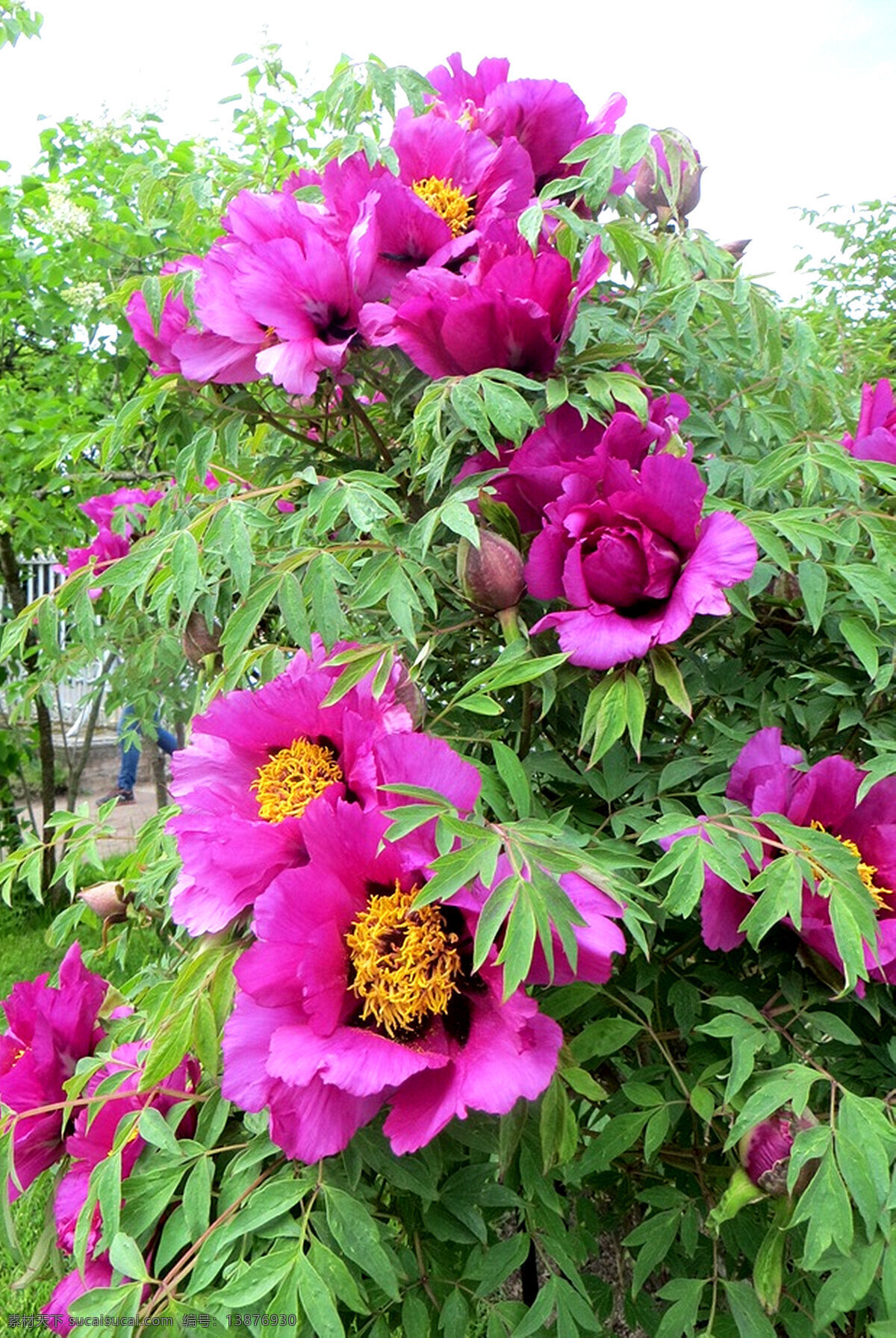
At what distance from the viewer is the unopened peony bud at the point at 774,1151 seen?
2.61 feet

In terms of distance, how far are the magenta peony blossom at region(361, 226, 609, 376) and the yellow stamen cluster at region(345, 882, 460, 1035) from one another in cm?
43

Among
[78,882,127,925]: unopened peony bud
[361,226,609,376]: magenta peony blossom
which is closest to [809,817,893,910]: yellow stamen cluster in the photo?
[361,226,609,376]: magenta peony blossom

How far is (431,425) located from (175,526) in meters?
Answer: 0.30

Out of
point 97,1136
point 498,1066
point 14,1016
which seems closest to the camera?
point 498,1066

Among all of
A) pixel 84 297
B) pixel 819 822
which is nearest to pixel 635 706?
pixel 819 822

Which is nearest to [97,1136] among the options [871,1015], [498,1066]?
[498,1066]

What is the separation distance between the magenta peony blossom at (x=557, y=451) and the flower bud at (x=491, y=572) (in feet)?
0.18

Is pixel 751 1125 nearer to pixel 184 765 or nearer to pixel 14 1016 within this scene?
pixel 184 765

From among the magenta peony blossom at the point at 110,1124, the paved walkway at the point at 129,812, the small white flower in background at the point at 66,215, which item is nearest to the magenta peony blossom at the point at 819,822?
the magenta peony blossom at the point at 110,1124

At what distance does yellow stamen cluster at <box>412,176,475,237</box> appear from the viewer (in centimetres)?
101

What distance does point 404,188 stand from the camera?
0.96 meters

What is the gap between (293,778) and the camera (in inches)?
33.0

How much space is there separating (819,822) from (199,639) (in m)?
0.65

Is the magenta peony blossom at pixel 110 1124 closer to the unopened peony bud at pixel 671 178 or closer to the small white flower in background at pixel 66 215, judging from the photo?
the unopened peony bud at pixel 671 178
